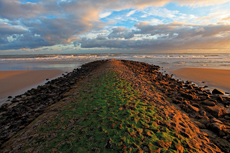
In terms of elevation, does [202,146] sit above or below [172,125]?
below

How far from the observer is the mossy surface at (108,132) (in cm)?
286

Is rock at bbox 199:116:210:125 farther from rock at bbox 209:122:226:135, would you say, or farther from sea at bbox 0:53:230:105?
sea at bbox 0:53:230:105

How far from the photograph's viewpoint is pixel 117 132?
3.24 metres

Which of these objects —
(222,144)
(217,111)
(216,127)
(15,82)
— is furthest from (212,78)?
(15,82)

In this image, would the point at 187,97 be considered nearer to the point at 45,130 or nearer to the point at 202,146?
the point at 202,146

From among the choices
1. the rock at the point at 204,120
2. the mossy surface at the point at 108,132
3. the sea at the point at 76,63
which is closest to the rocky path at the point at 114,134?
the mossy surface at the point at 108,132

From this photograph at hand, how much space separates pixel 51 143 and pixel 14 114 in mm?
4333

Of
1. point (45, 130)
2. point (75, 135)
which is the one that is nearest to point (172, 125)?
point (75, 135)

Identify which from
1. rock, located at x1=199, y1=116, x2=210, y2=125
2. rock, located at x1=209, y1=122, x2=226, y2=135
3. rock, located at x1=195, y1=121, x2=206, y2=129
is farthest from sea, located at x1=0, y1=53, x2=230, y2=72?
rock, located at x1=209, y1=122, x2=226, y2=135

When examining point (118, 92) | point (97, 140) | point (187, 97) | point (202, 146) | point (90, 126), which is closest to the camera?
point (97, 140)

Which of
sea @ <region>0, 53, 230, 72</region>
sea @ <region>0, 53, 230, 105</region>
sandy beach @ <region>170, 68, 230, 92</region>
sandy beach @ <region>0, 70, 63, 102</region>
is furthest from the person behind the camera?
sea @ <region>0, 53, 230, 72</region>

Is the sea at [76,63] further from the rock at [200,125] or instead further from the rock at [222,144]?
the rock at [222,144]

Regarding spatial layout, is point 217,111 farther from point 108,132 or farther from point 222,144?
point 108,132

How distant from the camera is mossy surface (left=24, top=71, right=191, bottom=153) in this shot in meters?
2.86
